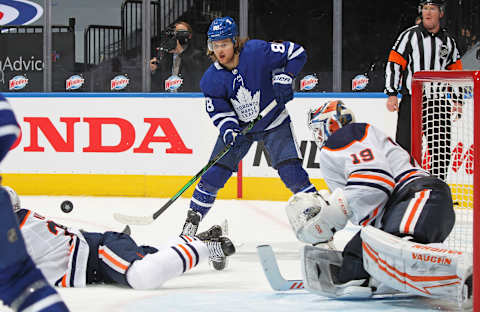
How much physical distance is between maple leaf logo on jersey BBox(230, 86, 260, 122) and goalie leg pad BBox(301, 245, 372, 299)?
121cm

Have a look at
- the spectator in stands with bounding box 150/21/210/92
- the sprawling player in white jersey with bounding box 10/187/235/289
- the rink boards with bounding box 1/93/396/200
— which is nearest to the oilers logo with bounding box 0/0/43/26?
the rink boards with bounding box 1/93/396/200

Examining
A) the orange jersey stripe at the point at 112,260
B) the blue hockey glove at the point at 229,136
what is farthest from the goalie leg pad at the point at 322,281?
the blue hockey glove at the point at 229,136

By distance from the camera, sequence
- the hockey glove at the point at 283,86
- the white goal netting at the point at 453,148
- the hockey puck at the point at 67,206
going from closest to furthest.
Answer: the white goal netting at the point at 453,148 → the hockey glove at the point at 283,86 → the hockey puck at the point at 67,206

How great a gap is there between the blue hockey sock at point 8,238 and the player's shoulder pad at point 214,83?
83.1 inches

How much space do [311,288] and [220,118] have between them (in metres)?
1.30

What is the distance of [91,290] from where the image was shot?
2.53 meters

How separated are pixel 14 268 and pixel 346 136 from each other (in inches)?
44.1

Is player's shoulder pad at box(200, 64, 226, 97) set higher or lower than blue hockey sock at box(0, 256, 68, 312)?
higher

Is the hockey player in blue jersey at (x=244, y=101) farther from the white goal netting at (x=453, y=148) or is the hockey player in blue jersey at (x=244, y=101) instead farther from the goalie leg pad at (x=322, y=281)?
the goalie leg pad at (x=322, y=281)

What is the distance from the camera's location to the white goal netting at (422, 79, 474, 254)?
2.73 metres

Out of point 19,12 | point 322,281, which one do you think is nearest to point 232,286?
point 322,281

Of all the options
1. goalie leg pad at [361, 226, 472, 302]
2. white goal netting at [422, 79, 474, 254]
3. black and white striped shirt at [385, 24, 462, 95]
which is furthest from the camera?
black and white striped shirt at [385, 24, 462, 95]

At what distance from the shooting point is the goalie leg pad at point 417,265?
1.98 m

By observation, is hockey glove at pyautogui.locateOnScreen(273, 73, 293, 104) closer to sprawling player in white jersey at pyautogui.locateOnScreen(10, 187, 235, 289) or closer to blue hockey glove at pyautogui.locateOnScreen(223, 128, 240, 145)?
blue hockey glove at pyautogui.locateOnScreen(223, 128, 240, 145)
